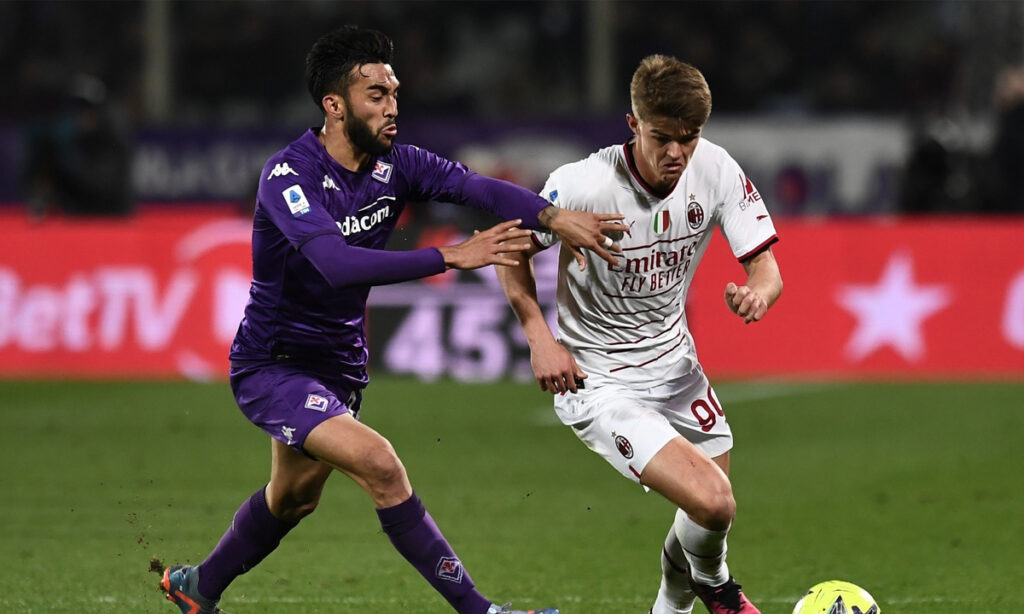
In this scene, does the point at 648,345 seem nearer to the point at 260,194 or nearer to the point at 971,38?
the point at 260,194

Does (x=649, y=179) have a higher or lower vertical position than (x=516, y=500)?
higher

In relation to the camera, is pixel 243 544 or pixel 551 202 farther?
pixel 243 544

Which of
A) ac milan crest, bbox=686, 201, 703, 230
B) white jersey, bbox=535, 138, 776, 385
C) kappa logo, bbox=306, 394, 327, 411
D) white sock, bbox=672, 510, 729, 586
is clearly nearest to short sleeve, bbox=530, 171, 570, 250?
white jersey, bbox=535, 138, 776, 385

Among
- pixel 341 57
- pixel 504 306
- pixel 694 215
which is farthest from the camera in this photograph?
pixel 504 306

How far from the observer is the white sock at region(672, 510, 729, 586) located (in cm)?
518

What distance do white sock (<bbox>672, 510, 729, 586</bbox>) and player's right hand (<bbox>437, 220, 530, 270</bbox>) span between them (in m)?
1.06

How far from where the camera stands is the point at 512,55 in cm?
2070

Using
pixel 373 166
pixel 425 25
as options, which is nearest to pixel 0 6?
pixel 425 25

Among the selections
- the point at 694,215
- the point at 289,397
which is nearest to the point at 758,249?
the point at 694,215

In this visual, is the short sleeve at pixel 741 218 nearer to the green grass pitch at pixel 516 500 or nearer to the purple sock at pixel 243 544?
the green grass pitch at pixel 516 500

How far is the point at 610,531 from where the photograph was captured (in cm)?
797

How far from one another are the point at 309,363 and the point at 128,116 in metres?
16.0

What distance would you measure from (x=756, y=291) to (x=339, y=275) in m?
1.33

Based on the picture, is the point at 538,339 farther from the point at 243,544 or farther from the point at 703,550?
the point at 243,544
